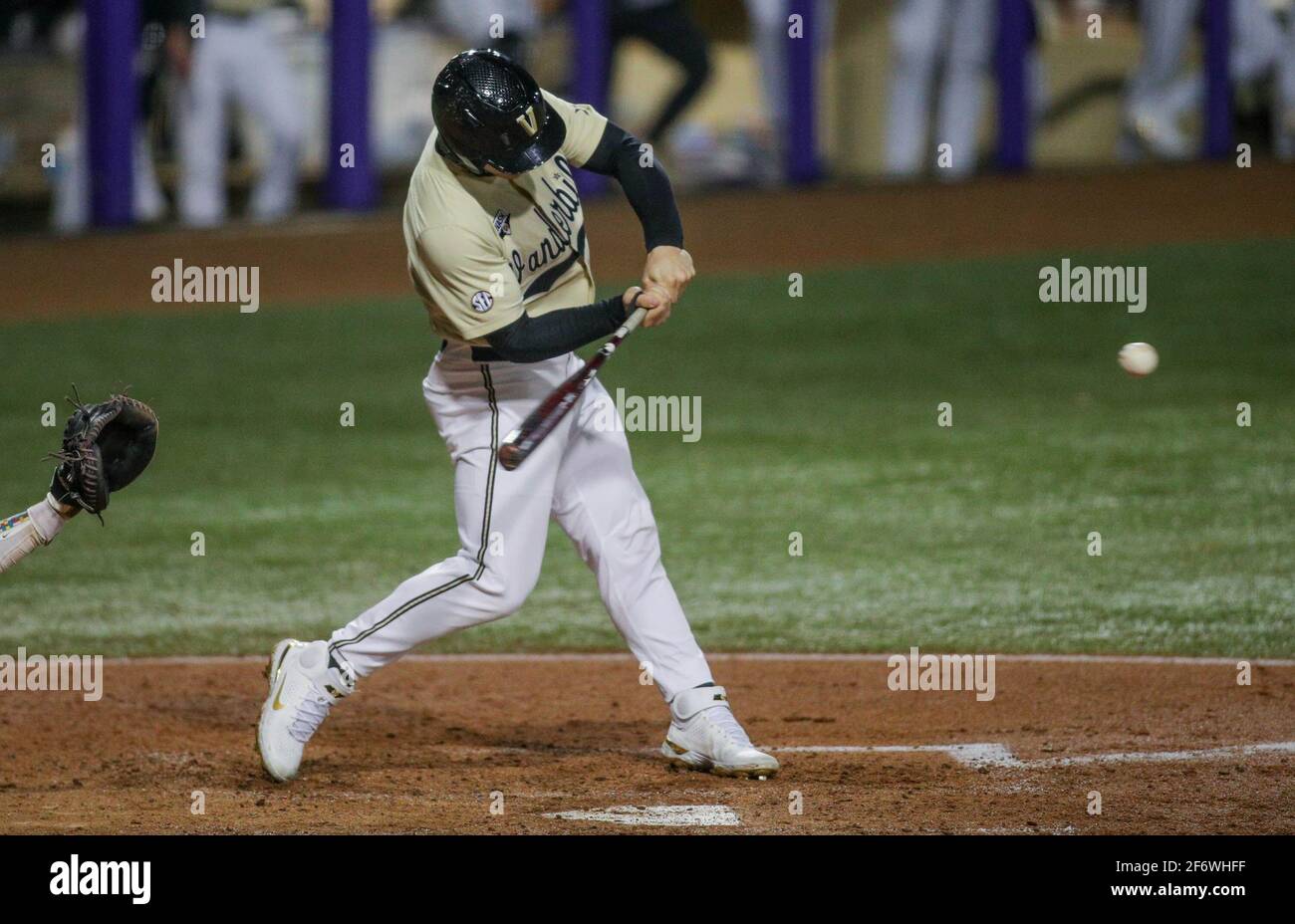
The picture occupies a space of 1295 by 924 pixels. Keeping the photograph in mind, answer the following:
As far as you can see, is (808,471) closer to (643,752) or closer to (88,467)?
(643,752)

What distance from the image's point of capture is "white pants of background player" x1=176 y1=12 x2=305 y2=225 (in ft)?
39.3

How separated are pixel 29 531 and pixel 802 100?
32.0 feet

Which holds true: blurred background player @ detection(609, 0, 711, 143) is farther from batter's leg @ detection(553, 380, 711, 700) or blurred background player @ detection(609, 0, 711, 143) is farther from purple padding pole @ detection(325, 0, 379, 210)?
batter's leg @ detection(553, 380, 711, 700)

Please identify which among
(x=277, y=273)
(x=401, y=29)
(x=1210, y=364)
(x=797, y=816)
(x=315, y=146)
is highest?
(x=401, y=29)

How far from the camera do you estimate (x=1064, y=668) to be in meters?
5.68

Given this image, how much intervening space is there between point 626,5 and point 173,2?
10.1 feet

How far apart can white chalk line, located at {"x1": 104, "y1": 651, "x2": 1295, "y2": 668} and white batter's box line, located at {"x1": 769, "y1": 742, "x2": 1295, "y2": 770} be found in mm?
950

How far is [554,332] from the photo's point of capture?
14.1 feet

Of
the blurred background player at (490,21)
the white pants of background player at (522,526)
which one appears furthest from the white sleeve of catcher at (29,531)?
the blurred background player at (490,21)

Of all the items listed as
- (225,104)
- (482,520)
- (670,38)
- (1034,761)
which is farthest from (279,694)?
(670,38)

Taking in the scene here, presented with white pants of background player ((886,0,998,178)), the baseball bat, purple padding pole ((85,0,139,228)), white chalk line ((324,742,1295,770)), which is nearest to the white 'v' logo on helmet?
the baseball bat

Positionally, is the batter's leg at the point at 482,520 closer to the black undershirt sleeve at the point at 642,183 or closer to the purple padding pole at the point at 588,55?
the black undershirt sleeve at the point at 642,183

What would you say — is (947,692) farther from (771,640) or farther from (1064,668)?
(771,640)

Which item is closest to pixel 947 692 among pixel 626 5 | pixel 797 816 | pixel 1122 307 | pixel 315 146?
pixel 797 816
